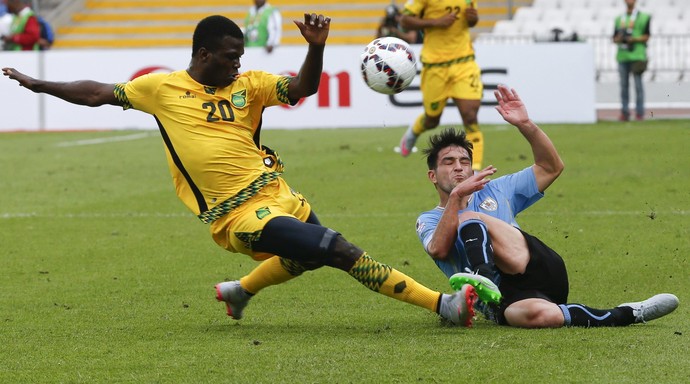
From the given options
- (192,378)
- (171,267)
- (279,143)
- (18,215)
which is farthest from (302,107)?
(192,378)

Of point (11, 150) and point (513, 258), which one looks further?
point (11, 150)

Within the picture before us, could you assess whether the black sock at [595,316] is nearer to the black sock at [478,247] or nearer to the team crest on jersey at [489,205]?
the black sock at [478,247]

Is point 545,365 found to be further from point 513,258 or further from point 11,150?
point 11,150

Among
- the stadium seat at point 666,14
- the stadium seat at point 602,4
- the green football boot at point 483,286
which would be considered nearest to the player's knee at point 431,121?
the green football boot at point 483,286

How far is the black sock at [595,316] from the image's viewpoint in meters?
6.67

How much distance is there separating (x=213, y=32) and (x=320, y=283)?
7.68 ft

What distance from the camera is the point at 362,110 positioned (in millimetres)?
22062

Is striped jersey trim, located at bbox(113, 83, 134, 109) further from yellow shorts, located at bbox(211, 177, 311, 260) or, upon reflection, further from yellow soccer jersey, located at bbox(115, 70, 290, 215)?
yellow shorts, located at bbox(211, 177, 311, 260)

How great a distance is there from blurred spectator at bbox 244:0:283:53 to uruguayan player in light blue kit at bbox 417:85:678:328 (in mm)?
15672

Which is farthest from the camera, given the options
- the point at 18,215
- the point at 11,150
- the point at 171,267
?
the point at 11,150

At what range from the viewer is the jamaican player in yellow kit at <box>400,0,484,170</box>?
13.9 m

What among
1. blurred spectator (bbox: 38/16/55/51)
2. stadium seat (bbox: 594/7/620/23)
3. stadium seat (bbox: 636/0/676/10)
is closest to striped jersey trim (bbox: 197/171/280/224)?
blurred spectator (bbox: 38/16/55/51)

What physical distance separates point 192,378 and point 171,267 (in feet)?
12.1

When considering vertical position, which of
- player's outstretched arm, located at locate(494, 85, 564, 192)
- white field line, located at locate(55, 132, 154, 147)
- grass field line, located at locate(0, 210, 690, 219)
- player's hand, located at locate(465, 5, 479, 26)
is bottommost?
white field line, located at locate(55, 132, 154, 147)
